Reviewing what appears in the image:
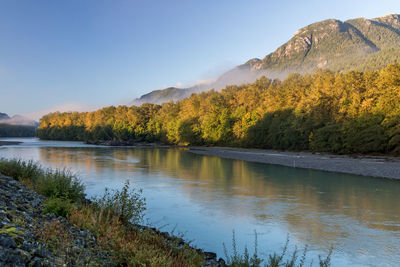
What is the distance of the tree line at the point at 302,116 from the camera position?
38312mm

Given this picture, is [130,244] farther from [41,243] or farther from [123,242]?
[41,243]

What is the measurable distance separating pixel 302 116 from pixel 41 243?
163 feet

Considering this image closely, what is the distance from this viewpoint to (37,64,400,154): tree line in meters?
38.3

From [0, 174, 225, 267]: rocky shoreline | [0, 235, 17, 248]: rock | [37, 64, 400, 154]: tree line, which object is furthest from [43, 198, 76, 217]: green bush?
[37, 64, 400, 154]: tree line

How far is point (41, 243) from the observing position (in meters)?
5.03

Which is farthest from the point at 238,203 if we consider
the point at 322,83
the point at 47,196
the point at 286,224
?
the point at 322,83

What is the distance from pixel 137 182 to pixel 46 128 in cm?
18285

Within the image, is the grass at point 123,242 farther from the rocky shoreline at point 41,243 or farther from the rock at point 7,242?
the rock at point 7,242

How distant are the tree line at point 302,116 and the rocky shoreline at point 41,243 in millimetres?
36925

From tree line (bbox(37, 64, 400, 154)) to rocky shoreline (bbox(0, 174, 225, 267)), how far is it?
36.9 m

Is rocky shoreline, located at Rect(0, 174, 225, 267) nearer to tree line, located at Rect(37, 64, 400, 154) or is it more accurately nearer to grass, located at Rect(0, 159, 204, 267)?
grass, located at Rect(0, 159, 204, 267)

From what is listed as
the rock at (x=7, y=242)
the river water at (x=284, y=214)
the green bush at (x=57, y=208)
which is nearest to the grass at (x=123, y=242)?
the green bush at (x=57, y=208)

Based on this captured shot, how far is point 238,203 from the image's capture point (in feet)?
48.8

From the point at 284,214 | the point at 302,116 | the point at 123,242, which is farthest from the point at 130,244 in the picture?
the point at 302,116
